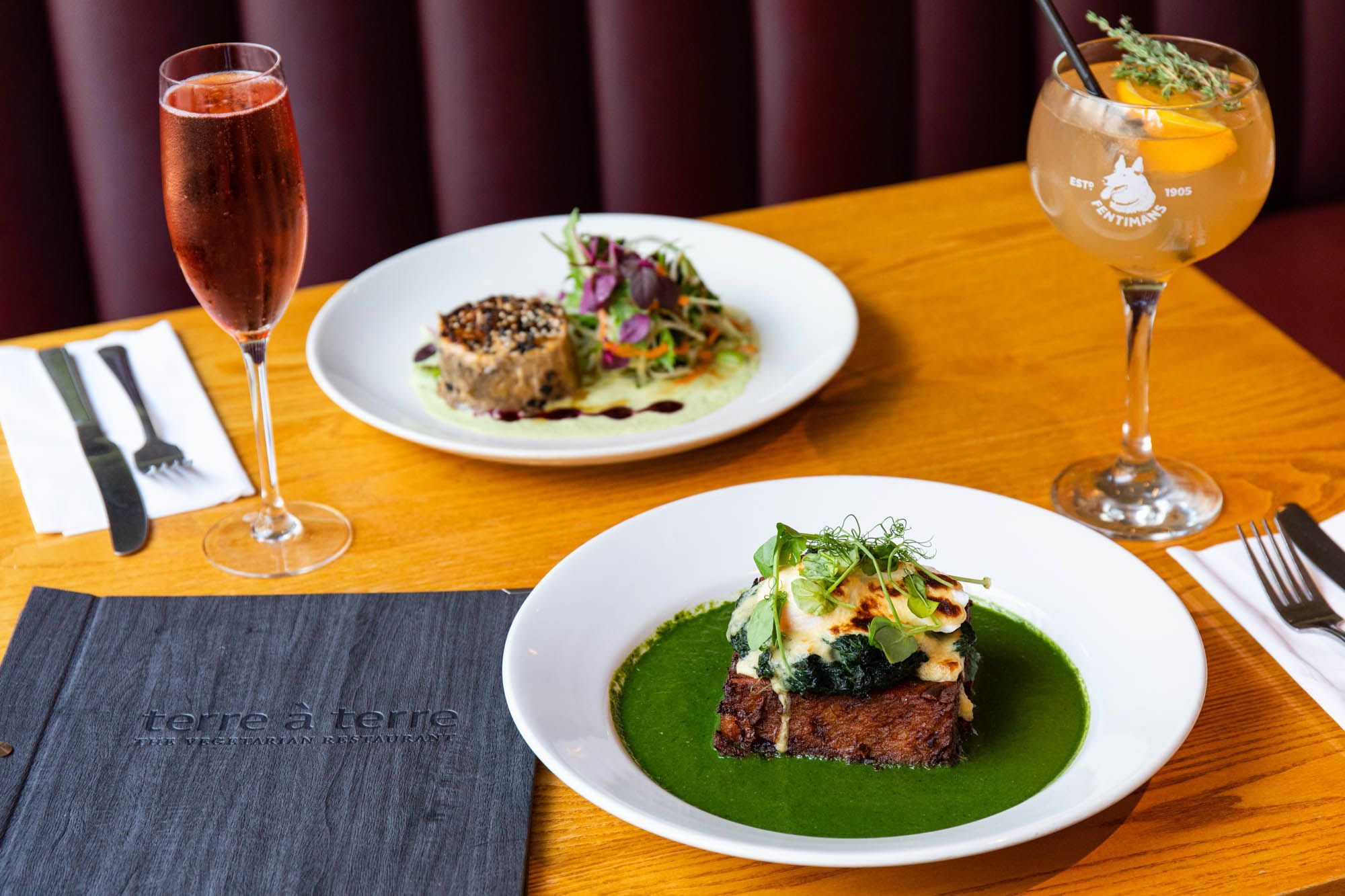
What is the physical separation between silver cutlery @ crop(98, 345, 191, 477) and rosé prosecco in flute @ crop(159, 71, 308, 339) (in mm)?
307

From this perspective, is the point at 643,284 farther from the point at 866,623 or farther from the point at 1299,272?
the point at 1299,272

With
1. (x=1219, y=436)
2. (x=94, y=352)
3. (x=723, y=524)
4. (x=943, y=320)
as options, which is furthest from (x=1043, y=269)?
(x=94, y=352)

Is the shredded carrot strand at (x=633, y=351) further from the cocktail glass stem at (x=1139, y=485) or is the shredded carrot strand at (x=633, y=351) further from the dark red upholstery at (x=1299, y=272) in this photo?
the dark red upholstery at (x=1299, y=272)

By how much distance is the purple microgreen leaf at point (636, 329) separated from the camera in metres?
1.75

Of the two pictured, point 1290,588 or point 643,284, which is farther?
point 643,284

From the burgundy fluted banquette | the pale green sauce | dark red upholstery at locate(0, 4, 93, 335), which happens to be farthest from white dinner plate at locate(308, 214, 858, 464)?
dark red upholstery at locate(0, 4, 93, 335)

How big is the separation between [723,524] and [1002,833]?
1.57ft

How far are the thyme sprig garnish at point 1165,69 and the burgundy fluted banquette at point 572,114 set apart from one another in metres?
1.31

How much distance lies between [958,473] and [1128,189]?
37 centimetres

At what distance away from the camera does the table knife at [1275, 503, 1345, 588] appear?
1.29 metres

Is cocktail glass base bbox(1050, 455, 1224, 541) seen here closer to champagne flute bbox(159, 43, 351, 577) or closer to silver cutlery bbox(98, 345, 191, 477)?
champagne flute bbox(159, 43, 351, 577)

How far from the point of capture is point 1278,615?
1.24 m

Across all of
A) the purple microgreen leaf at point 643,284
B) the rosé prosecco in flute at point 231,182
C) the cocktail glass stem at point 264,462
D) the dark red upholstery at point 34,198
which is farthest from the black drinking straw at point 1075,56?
the dark red upholstery at point 34,198

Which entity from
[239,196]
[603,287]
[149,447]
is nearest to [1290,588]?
[603,287]
